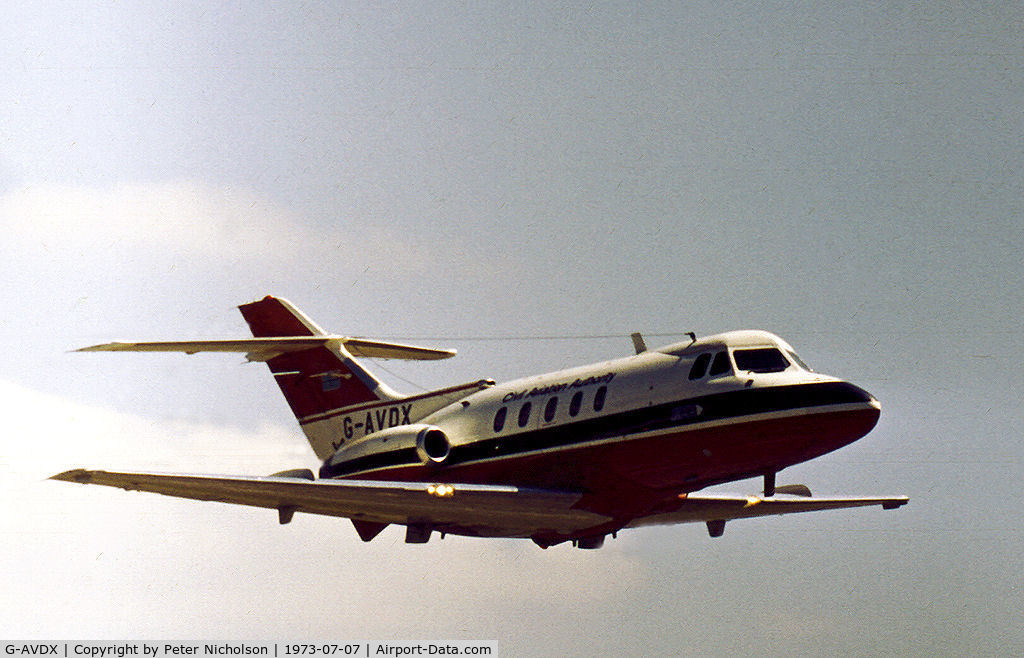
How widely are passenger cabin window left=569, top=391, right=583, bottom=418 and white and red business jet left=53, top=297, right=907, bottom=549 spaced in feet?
0.09

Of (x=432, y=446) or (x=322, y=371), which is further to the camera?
(x=322, y=371)

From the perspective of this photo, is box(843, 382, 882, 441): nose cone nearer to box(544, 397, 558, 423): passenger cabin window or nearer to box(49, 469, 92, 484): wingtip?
box(544, 397, 558, 423): passenger cabin window

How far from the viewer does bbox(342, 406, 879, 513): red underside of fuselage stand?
65.4 feet

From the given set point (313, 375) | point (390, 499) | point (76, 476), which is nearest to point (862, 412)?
point (390, 499)

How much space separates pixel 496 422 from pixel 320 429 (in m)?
6.62

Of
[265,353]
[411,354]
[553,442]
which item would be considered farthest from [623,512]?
[265,353]

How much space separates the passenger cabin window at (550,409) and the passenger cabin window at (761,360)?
13.0 ft

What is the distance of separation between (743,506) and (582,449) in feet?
19.7

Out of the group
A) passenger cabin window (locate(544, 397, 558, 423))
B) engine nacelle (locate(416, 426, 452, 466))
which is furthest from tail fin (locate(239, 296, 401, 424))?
passenger cabin window (locate(544, 397, 558, 423))

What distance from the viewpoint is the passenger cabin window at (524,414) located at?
23.3m

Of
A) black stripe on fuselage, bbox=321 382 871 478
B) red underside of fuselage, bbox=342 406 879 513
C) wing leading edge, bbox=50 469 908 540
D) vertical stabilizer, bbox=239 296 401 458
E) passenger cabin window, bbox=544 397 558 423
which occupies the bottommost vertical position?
wing leading edge, bbox=50 469 908 540

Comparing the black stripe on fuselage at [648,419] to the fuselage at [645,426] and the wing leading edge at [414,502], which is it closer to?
the fuselage at [645,426]

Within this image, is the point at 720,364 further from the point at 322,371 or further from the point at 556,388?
the point at 322,371

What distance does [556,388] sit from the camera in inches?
914
